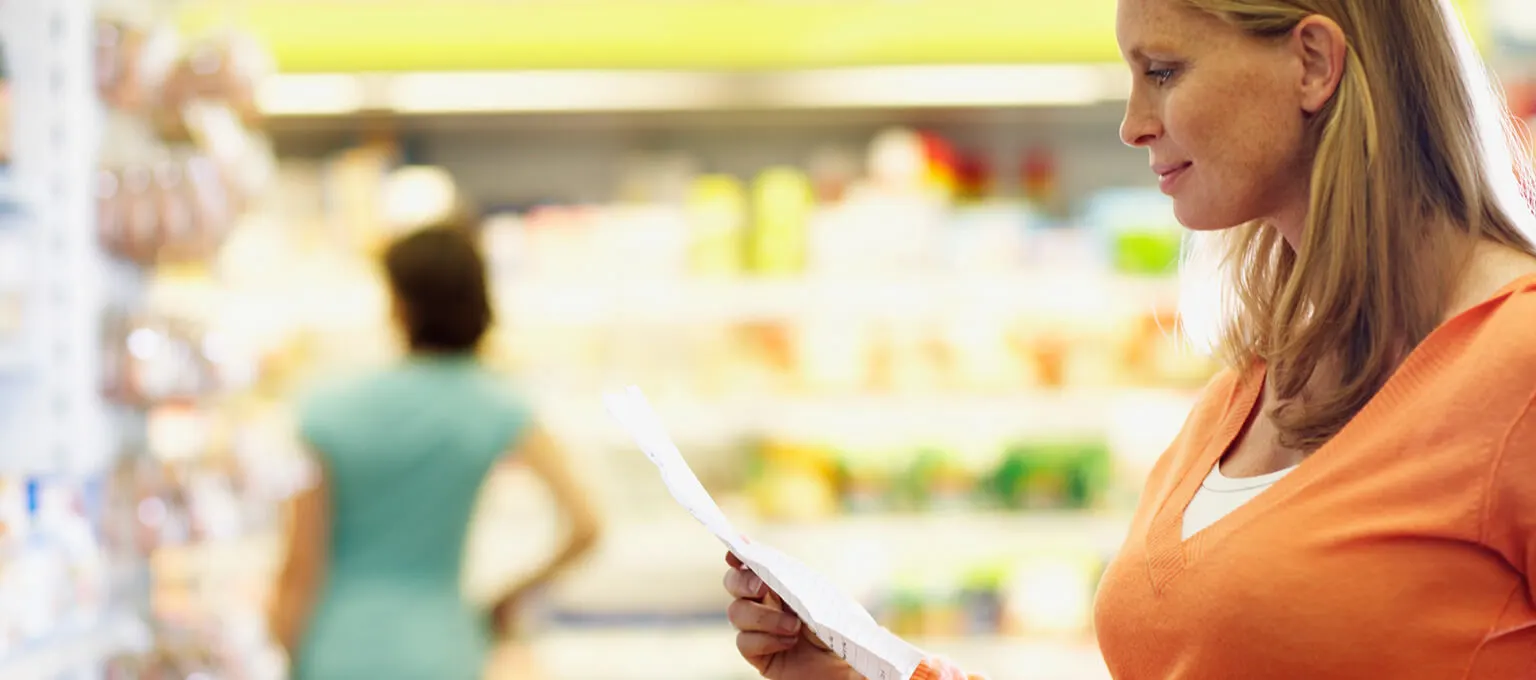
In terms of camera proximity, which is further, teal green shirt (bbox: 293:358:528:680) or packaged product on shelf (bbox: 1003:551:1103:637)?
packaged product on shelf (bbox: 1003:551:1103:637)

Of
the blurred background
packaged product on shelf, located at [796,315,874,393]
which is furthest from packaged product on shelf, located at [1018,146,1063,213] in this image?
packaged product on shelf, located at [796,315,874,393]

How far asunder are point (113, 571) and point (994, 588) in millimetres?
2583

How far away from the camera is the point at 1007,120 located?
4.66 m

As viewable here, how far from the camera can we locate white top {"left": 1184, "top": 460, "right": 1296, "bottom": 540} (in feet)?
3.77

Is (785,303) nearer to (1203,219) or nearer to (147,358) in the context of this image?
(147,358)

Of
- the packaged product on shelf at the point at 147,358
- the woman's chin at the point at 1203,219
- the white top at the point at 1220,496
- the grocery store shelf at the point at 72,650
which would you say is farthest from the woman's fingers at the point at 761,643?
the packaged product on shelf at the point at 147,358

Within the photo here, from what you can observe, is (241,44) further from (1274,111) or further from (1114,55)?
(1114,55)

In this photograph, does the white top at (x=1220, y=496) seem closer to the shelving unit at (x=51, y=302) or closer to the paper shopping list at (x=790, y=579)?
the paper shopping list at (x=790, y=579)

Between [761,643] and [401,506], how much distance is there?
1399 millimetres

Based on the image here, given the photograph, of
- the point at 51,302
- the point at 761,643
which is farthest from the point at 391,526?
the point at 761,643

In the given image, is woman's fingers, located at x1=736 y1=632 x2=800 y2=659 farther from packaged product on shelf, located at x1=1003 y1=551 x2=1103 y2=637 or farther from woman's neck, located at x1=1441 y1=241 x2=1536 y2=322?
packaged product on shelf, located at x1=1003 y1=551 x2=1103 y2=637

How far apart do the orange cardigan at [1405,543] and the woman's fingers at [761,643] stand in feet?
1.23

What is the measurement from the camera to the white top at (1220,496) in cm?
115

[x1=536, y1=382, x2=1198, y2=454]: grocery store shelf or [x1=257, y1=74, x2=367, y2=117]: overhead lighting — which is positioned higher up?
[x1=257, y1=74, x2=367, y2=117]: overhead lighting
